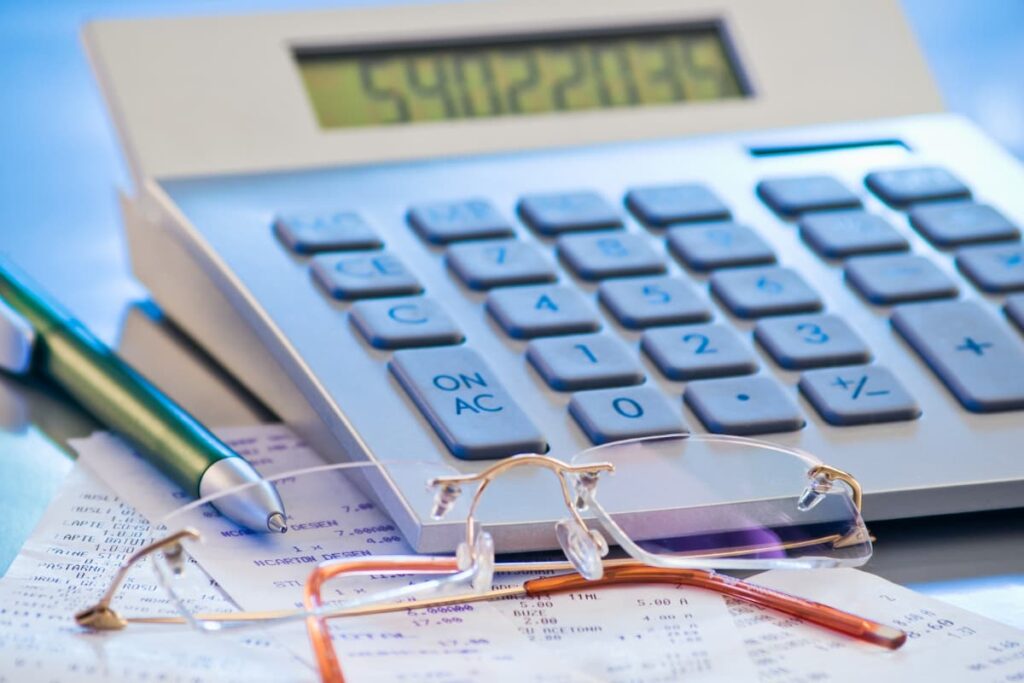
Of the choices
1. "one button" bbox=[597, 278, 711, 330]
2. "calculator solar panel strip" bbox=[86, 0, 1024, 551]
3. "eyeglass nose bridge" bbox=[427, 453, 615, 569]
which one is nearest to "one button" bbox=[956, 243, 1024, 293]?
"calculator solar panel strip" bbox=[86, 0, 1024, 551]

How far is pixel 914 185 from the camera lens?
0.66 metres

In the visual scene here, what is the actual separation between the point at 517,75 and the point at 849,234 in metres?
0.19

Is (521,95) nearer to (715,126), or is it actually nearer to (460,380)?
(715,126)

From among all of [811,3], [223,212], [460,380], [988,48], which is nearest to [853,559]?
[460,380]

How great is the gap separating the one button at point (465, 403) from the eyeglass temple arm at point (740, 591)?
1.9 inches

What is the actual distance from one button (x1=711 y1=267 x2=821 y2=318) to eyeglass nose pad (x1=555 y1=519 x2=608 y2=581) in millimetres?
151

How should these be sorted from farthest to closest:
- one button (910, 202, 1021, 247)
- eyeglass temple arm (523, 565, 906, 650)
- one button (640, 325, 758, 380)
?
one button (910, 202, 1021, 247) → one button (640, 325, 758, 380) → eyeglass temple arm (523, 565, 906, 650)

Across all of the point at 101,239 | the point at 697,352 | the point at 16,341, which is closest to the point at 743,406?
the point at 697,352

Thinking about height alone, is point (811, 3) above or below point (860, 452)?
above

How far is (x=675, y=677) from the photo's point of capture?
15.4 inches

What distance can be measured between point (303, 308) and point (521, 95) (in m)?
0.22

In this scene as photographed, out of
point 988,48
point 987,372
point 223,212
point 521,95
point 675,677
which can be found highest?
point 988,48

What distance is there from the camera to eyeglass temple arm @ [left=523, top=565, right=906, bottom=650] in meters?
0.42

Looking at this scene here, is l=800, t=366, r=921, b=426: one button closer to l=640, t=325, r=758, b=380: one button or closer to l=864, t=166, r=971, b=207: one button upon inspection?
l=640, t=325, r=758, b=380: one button
